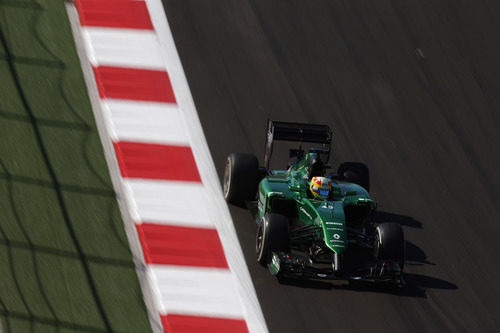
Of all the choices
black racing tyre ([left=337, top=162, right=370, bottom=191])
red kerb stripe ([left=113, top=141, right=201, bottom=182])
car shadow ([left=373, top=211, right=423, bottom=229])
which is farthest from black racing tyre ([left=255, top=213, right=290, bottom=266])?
car shadow ([left=373, top=211, right=423, bottom=229])

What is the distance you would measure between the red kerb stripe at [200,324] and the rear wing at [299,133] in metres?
2.55

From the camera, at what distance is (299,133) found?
39.2 ft

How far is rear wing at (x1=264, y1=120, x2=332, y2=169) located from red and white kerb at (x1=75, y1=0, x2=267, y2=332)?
1125 millimetres

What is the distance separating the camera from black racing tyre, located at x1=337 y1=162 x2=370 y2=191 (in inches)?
481

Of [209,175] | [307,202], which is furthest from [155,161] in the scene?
[307,202]

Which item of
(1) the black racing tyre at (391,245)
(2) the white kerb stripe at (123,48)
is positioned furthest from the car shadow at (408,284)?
(2) the white kerb stripe at (123,48)

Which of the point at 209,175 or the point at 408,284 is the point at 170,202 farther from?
the point at 408,284

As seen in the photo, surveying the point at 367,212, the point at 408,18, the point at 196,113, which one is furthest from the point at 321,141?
the point at 408,18

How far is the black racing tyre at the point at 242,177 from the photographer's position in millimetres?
11984

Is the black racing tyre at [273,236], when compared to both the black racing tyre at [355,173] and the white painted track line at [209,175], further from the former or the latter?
the black racing tyre at [355,173]

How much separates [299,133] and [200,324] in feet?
9.42

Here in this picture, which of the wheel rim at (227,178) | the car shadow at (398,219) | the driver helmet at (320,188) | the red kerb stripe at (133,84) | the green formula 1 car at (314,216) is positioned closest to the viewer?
the green formula 1 car at (314,216)

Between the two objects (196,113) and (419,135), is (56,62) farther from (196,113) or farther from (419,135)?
(419,135)

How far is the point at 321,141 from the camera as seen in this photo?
1202 cm
